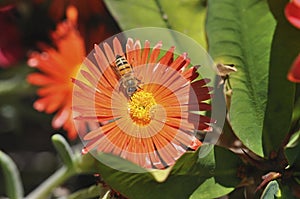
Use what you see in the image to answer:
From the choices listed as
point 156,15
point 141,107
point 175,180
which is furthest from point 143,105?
point 156,15

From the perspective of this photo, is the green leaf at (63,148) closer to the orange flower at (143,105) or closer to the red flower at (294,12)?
the orange flower at (143,105)

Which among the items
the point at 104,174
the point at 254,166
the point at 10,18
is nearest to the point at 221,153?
the point at 254,166

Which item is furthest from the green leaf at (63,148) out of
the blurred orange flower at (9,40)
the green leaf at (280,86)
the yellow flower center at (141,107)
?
the blurred orange flower at (9,40)

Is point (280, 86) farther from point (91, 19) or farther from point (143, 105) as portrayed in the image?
point (91, 19)

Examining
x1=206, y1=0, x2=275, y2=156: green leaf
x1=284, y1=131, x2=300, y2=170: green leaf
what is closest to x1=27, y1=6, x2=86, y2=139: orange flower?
x1=206, y1=0, x2=275, y2=156: green leaf

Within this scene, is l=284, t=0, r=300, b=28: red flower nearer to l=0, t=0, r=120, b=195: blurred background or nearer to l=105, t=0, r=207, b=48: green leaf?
l=105, t=0, r=207, b=48: green leaf

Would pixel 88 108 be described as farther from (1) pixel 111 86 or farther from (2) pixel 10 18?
(2) pixel 10 18
